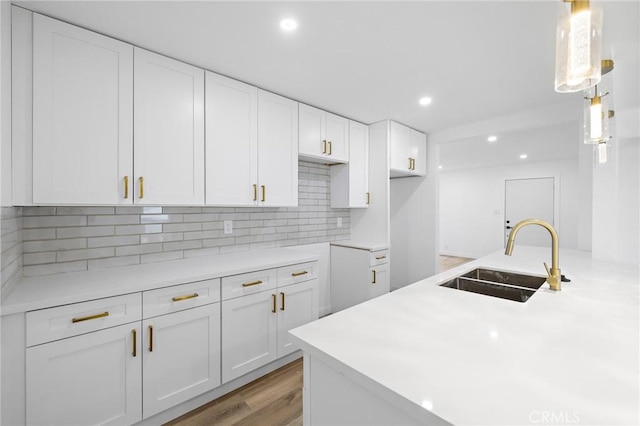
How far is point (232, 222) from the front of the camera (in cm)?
259

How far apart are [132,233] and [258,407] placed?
1.48 m

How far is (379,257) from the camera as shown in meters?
3.16

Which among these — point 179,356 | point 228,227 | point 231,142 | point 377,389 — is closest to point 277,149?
point 231,142

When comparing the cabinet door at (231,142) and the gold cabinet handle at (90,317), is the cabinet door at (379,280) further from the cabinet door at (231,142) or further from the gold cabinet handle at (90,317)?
the gold cabinet handle at (90,317)

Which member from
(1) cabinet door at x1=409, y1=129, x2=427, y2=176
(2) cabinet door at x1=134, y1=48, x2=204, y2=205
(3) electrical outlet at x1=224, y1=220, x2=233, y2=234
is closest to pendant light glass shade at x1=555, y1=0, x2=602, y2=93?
(2) cabinet door at x1=134, y1=48, x2=204, y2=205

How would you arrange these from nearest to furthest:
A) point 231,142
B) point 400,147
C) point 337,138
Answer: point 231,142 < point 337,138 < point 400,147

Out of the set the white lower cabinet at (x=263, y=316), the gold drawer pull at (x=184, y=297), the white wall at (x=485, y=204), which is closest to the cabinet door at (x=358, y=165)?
the white lower cabinet at (x=263, y=316)

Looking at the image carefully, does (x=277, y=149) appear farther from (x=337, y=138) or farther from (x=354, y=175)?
(x=354, y=175)

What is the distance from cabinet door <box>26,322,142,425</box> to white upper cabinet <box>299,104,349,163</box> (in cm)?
202

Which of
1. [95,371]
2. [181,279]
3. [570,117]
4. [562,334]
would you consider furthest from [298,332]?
[570,117]

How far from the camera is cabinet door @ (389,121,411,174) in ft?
11.2

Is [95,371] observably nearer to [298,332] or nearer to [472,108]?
[298,332]

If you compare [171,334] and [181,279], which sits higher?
[181,279]

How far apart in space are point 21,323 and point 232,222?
149 centimetres
